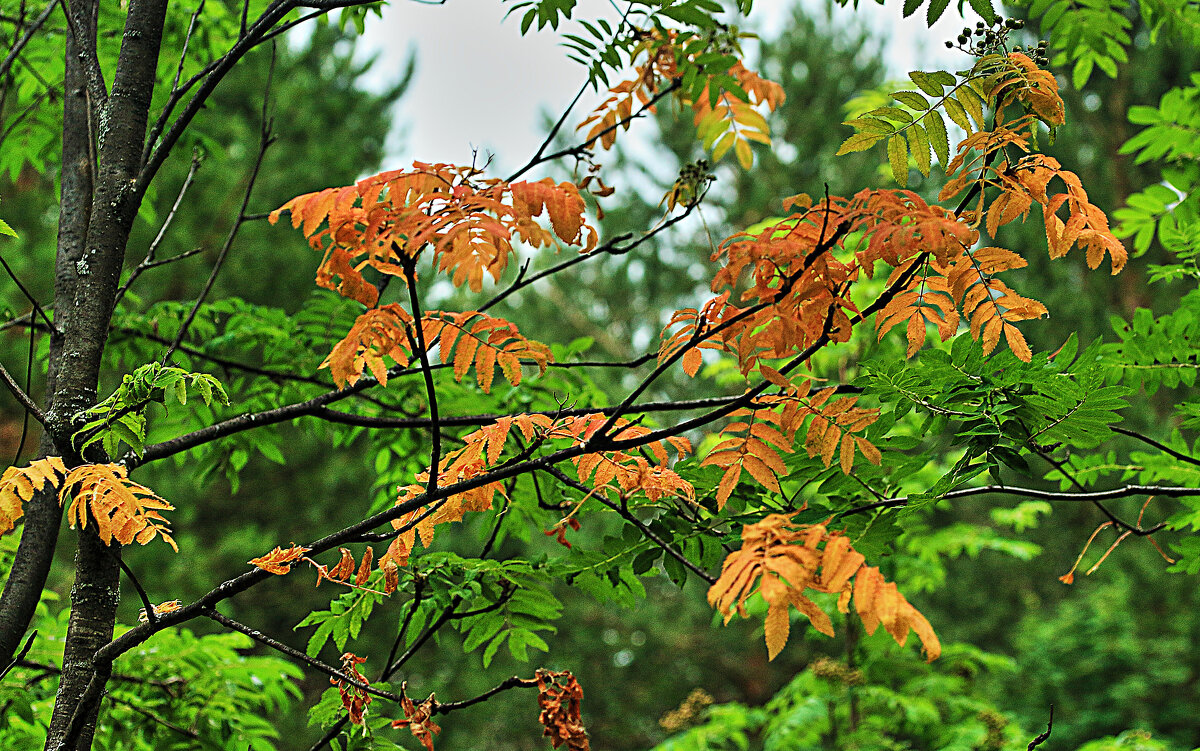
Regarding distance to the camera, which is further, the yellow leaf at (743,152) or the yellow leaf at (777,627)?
the yellow leaf at (743,152)

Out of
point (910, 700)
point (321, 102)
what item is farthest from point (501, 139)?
point (910, 700)

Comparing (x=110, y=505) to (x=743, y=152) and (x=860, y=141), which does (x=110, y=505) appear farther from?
(x=743, y=152)

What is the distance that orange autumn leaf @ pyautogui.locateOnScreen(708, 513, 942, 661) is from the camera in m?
0.92

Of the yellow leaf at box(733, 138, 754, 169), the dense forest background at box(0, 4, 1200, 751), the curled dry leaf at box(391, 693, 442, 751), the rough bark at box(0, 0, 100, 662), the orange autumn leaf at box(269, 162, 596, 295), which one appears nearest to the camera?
the orange autumn leaf at box(269, 162, 596, 295)

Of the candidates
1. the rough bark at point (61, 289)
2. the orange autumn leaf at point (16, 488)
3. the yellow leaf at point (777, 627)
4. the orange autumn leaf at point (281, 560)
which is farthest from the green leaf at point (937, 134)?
the rough bark at point (61, 289)

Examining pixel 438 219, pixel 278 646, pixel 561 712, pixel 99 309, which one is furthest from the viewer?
pixel 99 309

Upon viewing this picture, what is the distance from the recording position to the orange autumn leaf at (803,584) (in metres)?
0.92

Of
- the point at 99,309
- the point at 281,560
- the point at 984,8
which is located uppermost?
the point at 99,309

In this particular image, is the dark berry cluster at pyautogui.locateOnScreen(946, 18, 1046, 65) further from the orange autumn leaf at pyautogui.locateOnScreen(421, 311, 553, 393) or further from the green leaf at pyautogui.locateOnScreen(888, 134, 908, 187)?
the orange autumn leaf at pyautogui.locateOnScreen(421, 311, 553, 393)

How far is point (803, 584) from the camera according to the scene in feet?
3.16

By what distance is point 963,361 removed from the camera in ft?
4.43

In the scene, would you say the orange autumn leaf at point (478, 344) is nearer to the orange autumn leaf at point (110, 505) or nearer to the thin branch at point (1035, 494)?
the orange autumn leaf at point (110, 505)

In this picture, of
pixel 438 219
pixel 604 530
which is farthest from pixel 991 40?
pixel 604 530

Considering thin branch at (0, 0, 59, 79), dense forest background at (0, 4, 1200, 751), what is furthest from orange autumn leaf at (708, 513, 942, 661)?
dense forest background at (0, 4, 1200, 751)
